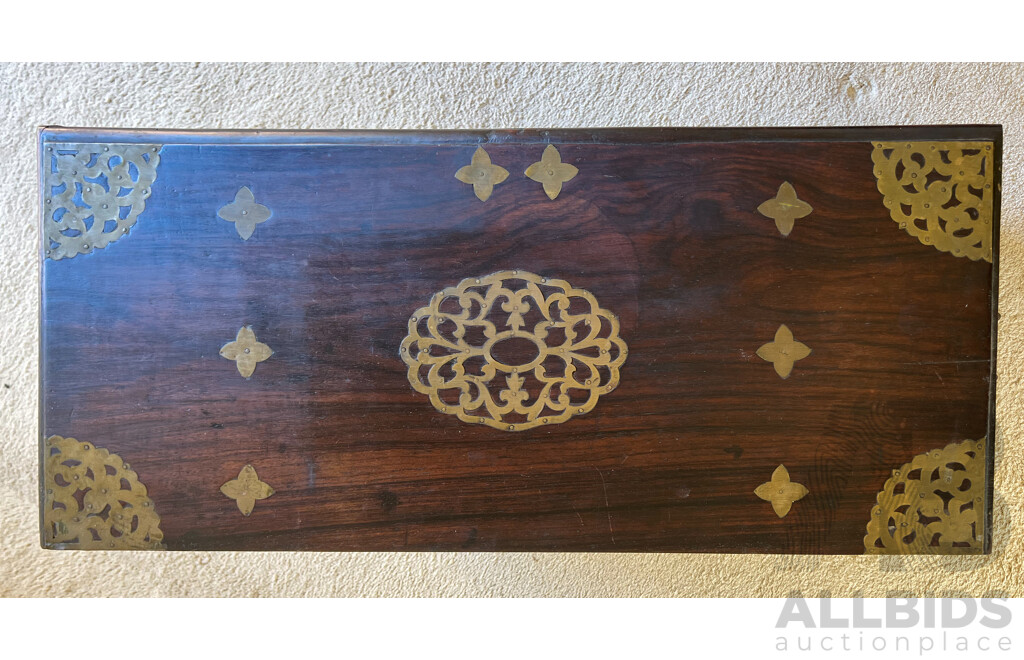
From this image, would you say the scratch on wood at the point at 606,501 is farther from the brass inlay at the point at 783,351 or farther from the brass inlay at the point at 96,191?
the brass inlay at the point at 96,191

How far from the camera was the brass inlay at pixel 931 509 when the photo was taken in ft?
3.83

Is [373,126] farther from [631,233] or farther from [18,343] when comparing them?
[18,343]

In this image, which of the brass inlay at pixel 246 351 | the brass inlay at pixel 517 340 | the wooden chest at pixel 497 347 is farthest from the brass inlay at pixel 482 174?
the brass inlay at pixel 246 351

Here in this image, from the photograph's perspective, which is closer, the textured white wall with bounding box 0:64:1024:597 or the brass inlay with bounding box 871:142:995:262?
the brass inlay with bounding box 871:142:995:262

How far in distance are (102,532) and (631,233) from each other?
1109 millimetres

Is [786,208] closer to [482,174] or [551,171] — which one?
[551,171]

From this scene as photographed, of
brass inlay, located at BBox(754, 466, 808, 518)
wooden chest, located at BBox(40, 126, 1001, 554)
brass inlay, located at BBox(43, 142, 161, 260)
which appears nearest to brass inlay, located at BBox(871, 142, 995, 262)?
wooden chest, located at BBox(40, 126, 1001, 554)

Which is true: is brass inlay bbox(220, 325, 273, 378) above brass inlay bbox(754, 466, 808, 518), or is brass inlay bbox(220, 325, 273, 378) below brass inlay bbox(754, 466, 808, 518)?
above

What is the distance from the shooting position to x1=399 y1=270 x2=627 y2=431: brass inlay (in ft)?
3.85

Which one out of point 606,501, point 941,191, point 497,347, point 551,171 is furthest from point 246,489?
point 941,191

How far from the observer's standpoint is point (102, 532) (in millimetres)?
1197

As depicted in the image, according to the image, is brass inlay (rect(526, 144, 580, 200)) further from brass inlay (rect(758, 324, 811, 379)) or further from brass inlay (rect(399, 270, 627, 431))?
brass inlay (rect(758, 324, 811, 379))

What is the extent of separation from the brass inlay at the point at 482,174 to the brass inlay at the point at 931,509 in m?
0.89

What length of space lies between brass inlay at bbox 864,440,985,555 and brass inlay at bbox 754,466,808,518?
0.47 ft
